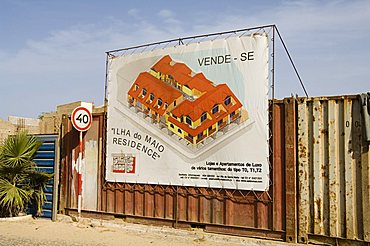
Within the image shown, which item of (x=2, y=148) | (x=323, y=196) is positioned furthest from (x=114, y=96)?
(x=323, y=196)

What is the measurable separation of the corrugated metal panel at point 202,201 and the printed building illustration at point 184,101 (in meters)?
1.09

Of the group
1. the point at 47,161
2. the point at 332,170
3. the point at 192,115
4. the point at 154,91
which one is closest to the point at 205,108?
the point at 192,115

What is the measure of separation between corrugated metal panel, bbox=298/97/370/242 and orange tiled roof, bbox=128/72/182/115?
301 centimetres

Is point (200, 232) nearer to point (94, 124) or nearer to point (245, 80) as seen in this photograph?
point (245, 80)

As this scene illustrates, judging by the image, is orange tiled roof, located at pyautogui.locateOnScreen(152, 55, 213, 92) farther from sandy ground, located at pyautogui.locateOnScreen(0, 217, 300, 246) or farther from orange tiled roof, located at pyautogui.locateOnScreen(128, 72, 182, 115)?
sandy ground, located at pyautogui.locateOnScreen(0, 217, 300, 246)

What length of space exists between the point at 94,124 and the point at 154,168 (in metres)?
2.32

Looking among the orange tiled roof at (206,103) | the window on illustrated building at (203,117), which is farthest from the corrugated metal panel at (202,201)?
the window on illustrated building at (203,117)

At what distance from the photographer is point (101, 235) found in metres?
9.44

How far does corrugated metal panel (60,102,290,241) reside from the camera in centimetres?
829

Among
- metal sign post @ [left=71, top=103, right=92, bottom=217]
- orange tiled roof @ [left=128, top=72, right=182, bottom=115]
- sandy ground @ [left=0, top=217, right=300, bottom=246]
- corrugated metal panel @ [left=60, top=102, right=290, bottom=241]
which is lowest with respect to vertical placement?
sandy ground @ [left=0, top=217, right=300, bottom=246]

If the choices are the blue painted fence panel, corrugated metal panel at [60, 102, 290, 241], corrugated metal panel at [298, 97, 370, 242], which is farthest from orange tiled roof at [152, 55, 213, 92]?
the blue painted fence panel

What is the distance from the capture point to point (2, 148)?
36.9 feet

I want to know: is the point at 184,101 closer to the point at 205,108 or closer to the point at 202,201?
the point at 205,108

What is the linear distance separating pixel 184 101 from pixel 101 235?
357cm
